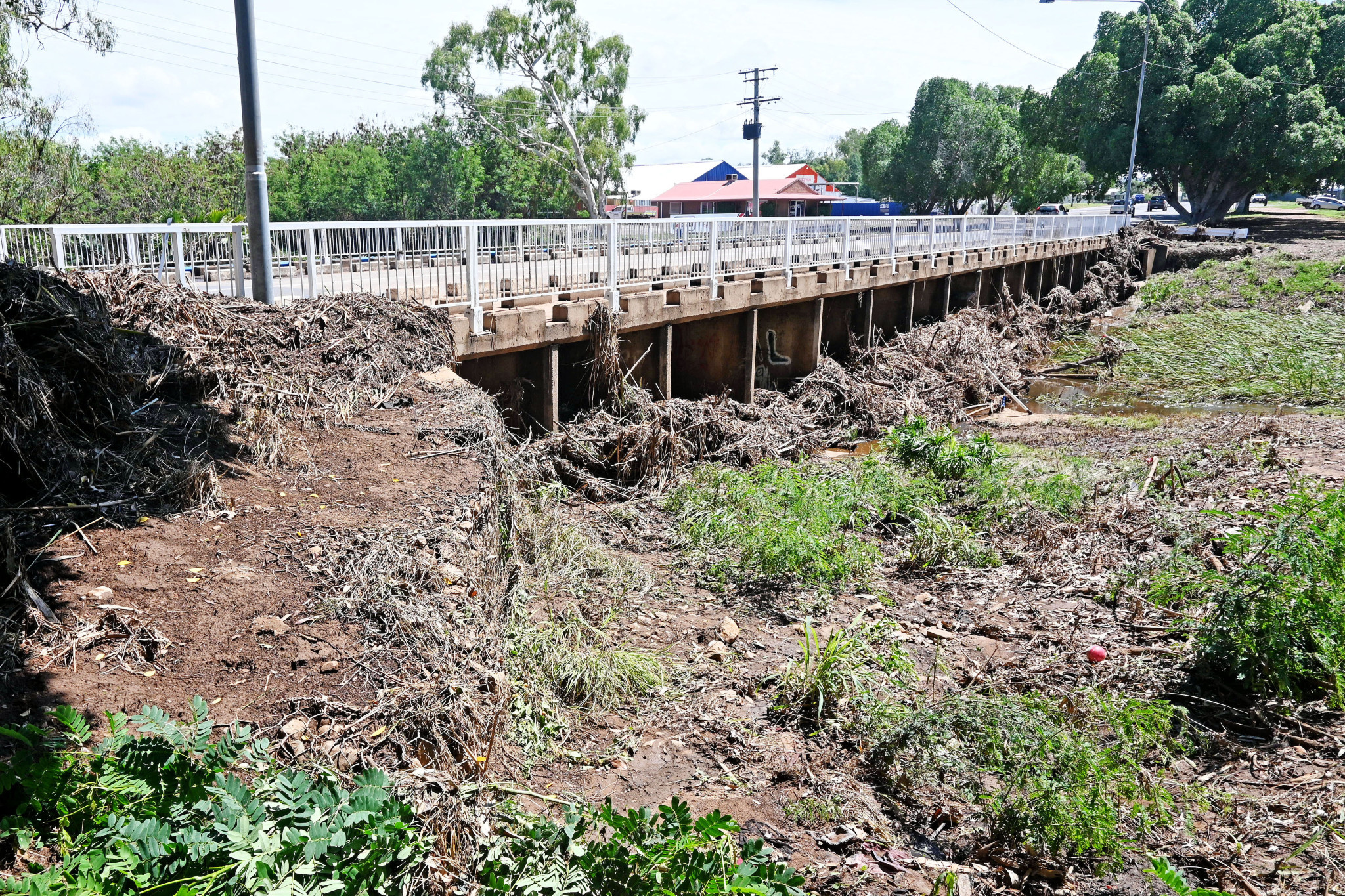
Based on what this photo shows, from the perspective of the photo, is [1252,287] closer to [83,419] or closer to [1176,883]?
[1176,883]

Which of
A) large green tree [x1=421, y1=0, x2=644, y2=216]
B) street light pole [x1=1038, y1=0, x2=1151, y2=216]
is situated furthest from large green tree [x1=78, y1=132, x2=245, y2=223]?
street light pole [x1=1038, y1=0, x2=1151, y2=216]

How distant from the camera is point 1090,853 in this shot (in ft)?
15.4

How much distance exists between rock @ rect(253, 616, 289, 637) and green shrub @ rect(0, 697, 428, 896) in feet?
3.36

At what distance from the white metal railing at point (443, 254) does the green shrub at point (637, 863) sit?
19.7 ft

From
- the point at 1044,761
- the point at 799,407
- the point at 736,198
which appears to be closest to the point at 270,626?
the point at 1044,761

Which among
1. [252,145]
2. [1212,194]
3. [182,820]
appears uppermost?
[1212,194]

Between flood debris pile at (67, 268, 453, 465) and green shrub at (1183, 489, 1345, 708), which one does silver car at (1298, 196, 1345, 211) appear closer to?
green shrub at (1183, 489, 1345, 708)

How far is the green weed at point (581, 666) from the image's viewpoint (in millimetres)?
6016

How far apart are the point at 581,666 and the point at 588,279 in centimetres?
658

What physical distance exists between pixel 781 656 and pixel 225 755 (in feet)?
14.5

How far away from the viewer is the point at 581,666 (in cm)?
612

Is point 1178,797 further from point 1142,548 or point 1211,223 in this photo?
point 1211,223

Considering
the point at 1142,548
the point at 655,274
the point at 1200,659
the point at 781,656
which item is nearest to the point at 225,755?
the point at 781,656

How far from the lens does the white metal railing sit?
322 inches
